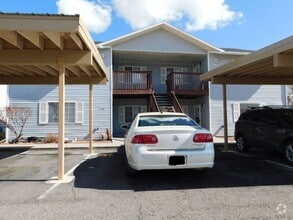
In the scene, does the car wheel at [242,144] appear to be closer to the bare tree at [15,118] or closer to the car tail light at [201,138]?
the car tail light at [201,138]

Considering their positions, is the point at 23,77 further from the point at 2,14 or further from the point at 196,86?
the point at 196,86

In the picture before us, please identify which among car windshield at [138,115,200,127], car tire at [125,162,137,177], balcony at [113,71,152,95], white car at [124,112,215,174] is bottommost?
car tire at [125,162,137,177]

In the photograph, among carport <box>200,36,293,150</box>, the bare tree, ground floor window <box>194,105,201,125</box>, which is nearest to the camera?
carport <box>200,36,293,150</box>

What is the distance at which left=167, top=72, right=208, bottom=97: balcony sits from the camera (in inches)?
792

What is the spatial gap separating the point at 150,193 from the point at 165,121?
2.27 metres

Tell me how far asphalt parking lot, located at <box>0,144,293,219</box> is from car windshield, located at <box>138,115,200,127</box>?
1.23m

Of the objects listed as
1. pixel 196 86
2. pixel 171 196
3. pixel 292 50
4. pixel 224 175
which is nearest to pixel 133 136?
pixel 171 196

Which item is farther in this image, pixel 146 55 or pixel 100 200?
pixel 146 55

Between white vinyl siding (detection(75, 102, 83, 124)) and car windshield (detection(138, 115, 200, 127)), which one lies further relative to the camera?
white vinyl siding (detection(75, 102, 83, 124))

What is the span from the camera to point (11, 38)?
22.1 ft

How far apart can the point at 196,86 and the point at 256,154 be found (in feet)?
31.8

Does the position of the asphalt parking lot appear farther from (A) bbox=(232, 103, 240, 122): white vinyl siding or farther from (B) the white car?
(A) bbox=(232, 103, 240, 122): white vinyl siding

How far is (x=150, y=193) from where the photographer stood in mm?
6125

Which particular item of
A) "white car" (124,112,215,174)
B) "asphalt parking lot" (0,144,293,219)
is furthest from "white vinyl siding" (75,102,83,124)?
"white car" (124,112,215,174)
